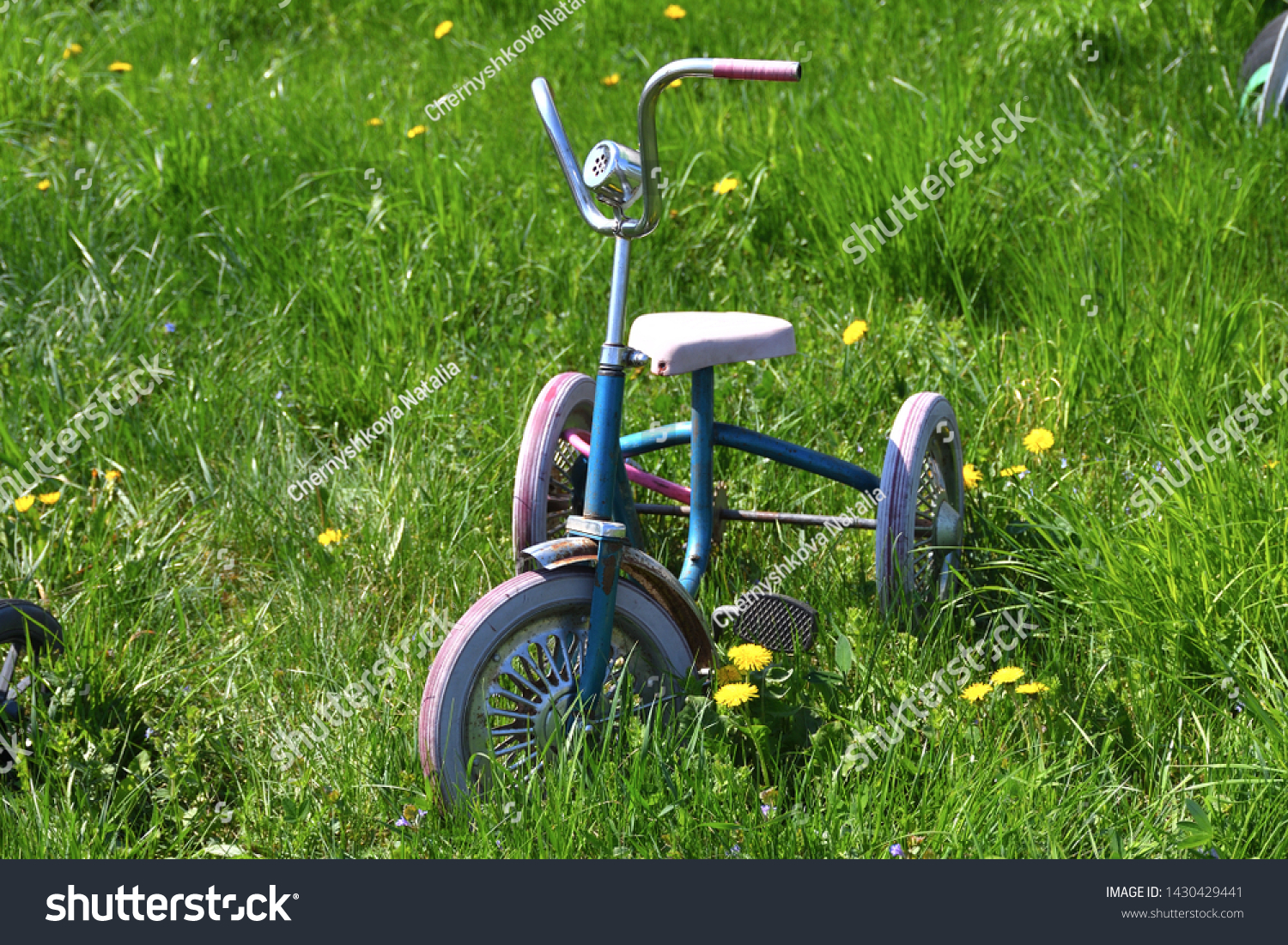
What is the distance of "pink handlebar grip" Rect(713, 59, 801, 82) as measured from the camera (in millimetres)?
1875

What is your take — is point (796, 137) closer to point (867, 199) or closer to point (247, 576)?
point (867, 199)

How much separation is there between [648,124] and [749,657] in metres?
0.95

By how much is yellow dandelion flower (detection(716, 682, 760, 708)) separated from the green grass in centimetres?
4

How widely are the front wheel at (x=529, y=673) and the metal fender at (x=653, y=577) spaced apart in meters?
0.03

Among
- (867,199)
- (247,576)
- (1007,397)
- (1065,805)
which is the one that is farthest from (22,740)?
(867,199)

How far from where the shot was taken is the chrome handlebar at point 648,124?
1.90 m

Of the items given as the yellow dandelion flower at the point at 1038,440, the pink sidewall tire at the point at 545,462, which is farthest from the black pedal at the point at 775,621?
the yellow dandelion flower at the point at 1038,440

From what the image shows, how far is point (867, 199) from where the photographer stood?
13.0 ft

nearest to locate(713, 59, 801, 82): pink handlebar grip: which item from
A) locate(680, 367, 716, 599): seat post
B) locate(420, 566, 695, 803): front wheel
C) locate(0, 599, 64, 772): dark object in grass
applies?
locate(680, 367, 716, 599): seat post

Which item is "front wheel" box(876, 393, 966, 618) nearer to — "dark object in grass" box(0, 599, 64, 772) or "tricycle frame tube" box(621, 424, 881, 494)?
"tricycle frame tube" box(621, 424, 881, 494)

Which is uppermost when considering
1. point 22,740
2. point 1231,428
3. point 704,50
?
point 704,50

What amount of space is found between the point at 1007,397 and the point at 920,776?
4.85ft

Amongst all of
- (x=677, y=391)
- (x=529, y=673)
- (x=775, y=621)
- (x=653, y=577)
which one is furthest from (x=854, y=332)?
(x=529, y=673)

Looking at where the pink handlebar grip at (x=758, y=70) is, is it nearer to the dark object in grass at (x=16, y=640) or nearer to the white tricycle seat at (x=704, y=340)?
the white tricycle seat at (x=704, y=340)
